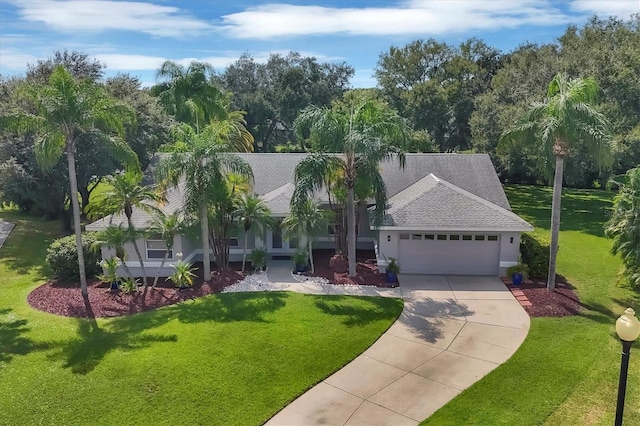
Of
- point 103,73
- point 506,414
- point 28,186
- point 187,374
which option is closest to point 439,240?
point 506,414

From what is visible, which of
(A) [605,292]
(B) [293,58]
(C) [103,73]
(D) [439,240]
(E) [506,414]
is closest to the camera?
(E) [506,414]

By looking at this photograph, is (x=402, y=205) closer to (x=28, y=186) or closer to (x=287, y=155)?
(x=287, y=155)

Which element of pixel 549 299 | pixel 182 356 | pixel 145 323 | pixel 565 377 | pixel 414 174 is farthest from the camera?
pixel 414 174

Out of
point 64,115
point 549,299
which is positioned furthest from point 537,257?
point 64,115

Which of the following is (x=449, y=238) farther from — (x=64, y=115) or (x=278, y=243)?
(x=64, y=115)

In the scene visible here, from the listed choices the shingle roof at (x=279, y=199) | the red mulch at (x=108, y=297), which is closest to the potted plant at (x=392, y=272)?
the shingle roof at (x=279, y=199)

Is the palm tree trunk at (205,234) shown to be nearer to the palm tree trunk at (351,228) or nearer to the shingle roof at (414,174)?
the shingle roof at (414,174)
